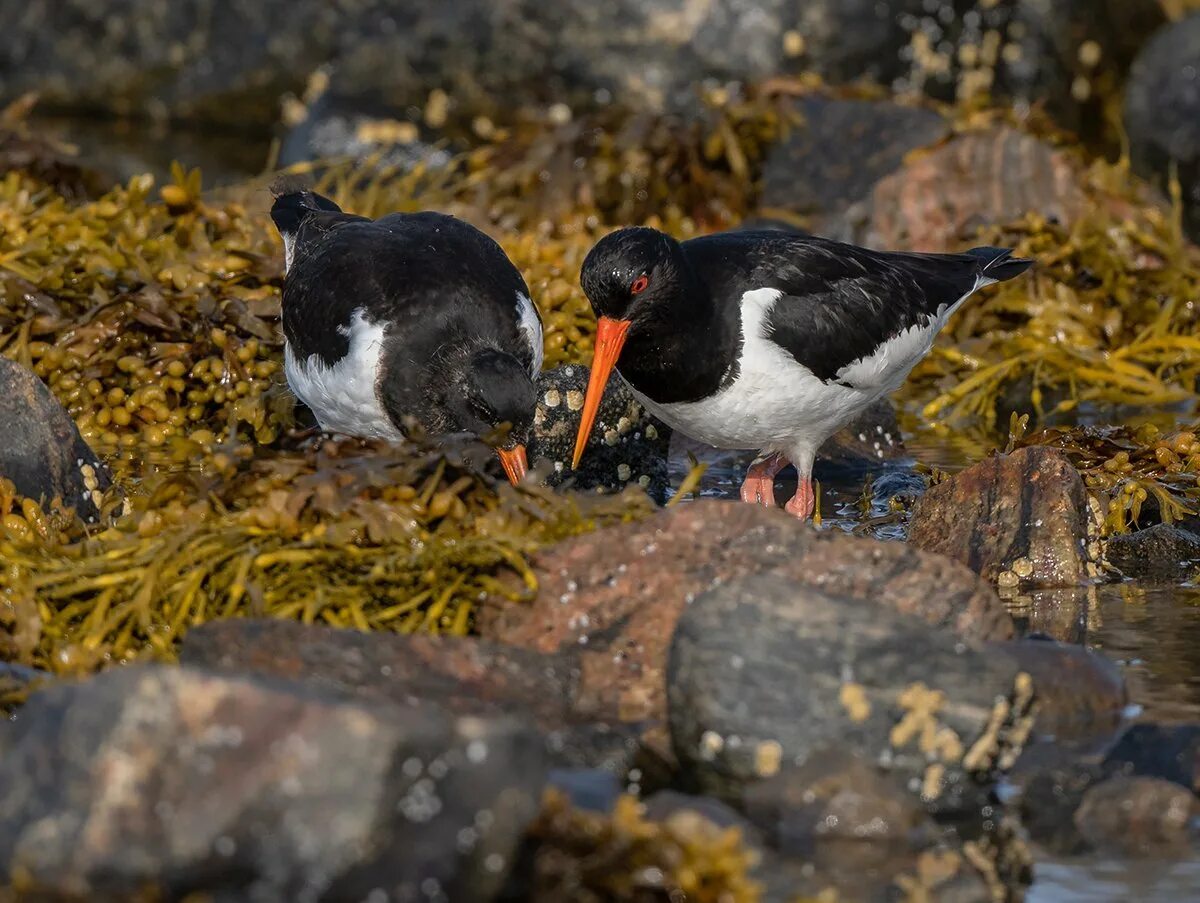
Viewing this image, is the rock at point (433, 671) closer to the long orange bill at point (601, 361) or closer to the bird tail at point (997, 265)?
the long orange bill at point (601, 361)

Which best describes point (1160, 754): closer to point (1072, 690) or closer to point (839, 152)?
point (1072, 690)

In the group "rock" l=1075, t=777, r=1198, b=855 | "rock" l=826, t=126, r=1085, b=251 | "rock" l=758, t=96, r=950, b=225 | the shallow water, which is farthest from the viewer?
"rock" l=758, t=96, r=950, b=225

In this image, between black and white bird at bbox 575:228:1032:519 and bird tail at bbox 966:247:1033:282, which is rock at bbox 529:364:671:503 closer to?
black and white bird at bbox 575:228:1032:519

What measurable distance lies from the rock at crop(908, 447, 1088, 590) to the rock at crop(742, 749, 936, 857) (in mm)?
1825

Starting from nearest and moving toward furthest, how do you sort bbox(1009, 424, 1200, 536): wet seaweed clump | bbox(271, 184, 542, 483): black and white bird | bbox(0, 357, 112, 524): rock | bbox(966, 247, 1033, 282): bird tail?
bbox(0, 357, 112, 524): rock
bbox(271, 184, 542, 483): black and white bird
bbox(1009, 424, 1200, 536): wet seaweed clump
bbox(966, 247, 1033, 282): bird tail

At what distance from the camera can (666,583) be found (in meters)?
4.41

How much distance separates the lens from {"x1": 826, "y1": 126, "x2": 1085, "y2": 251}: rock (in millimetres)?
8961

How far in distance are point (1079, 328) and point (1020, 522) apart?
9.25 feet

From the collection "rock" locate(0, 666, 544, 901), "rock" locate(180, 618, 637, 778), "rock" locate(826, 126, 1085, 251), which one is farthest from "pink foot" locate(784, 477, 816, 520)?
"rock" locate(0, 666, 544, 901)

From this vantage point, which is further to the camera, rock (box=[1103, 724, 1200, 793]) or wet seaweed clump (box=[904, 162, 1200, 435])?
wet seaweed clump (box=[904, 162, 1200, 435])

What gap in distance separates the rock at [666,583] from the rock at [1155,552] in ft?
4.45

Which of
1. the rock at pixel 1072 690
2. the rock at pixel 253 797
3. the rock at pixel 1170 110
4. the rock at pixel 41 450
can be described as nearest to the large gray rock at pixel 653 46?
the rock at pixel 1170 110

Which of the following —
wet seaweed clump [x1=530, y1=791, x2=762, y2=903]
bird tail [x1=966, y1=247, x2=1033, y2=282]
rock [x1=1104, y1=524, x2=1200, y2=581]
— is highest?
bird tail [x1=966, y1=247, x2=1033, y2=282]

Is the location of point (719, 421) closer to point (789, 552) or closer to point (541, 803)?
point (789, 552)
